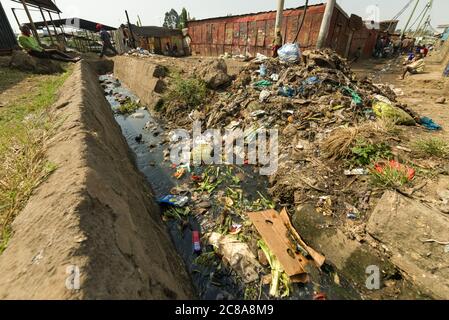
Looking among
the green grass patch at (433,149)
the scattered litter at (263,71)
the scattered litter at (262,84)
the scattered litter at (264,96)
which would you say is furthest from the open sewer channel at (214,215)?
the scattered litter at (263,71)

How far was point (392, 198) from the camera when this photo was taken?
2613 millimetres

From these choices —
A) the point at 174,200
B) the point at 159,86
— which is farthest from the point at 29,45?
the point at 174,200

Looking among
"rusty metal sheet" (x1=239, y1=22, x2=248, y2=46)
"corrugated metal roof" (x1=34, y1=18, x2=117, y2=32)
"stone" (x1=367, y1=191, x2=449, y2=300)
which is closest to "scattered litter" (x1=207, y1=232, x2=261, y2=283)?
"stone" (x1=367, y1=191, x2=449, y2=300)

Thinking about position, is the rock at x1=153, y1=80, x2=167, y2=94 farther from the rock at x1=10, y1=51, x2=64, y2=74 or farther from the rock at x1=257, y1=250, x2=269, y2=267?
the rock at x1=257, y1=250, x2=269, y2=267

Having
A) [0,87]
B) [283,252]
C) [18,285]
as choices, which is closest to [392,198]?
[283,252]

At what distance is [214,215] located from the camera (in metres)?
3.35

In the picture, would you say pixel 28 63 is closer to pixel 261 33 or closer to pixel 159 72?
pixel 159 72

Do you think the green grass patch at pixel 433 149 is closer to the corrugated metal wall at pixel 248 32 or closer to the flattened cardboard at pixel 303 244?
the flattened cardboard at pixel 303 244

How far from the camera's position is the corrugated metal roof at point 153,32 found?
16.3 m

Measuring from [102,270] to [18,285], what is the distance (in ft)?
1.40

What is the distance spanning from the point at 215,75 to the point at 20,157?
5351 millimetres

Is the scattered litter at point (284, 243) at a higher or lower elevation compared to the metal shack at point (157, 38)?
lower

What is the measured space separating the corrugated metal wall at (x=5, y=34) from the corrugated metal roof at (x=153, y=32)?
7537mm

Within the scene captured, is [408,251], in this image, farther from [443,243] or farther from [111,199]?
[111,199]
